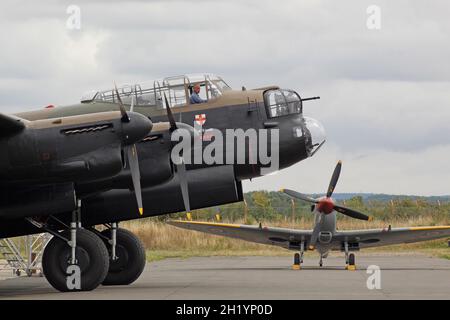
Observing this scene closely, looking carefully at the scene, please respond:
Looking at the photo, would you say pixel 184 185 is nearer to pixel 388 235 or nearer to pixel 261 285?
pixel 261 285

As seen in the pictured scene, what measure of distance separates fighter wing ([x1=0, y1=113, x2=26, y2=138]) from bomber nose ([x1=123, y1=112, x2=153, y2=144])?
82.7 inches

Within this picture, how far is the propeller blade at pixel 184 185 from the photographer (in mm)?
24578

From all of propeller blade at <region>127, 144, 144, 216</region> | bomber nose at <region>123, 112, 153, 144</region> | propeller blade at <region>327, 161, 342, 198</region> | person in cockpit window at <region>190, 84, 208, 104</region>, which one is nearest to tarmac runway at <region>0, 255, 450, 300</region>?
propeller blade at <region>127, 144, 144, 216</region>

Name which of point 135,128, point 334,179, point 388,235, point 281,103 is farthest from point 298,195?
point 135,128

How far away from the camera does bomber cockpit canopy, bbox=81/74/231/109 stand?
2570 cm

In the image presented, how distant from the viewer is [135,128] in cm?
2219

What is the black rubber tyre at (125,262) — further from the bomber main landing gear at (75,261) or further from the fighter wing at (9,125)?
the fighter wing at (9,125)

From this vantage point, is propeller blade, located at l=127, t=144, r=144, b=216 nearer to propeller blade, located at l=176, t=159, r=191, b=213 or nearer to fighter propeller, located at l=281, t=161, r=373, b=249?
propeller blade, located at l=176, t=159, r=191, b=213

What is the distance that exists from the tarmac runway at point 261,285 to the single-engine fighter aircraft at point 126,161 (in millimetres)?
1136

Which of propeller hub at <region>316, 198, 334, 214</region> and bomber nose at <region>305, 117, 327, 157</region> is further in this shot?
propeller hub at <region>316, 198, 334, 214</region>

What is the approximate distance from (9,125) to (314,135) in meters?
7.54

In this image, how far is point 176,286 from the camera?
2616cm

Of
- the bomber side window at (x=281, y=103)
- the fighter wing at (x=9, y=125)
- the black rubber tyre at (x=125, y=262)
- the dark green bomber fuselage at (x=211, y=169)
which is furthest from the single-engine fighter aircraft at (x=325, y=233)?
the fighter wing at (x=9, y=125)
